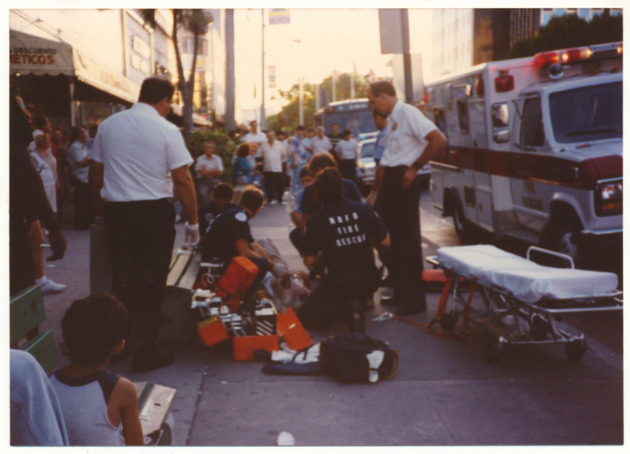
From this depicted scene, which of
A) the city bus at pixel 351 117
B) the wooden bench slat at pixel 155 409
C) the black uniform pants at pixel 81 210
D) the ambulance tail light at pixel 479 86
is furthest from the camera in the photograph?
the city bus at pixel 351 117

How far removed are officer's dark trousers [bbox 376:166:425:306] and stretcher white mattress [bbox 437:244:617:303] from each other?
110 cm

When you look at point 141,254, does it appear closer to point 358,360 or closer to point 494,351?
point 358,360

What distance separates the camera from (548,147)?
8.88 meters

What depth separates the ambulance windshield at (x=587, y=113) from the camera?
28.8ft

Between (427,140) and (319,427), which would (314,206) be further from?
(319,427)

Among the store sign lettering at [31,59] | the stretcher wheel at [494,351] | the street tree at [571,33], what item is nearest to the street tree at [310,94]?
the street tree at [571,33]

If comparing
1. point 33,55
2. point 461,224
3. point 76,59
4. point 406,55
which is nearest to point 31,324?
point 406,55

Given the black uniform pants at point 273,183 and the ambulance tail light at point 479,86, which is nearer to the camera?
the ambulance tail light at point 479,86

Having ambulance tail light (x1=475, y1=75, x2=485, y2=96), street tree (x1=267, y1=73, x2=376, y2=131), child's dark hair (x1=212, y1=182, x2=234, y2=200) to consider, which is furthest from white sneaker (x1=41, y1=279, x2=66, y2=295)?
street tree (x1=267, y1=73, x2=376, y2=131)

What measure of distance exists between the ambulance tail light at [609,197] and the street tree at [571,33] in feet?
50.4

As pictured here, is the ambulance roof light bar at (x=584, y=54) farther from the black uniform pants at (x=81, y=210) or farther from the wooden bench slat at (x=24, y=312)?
the black uniform pants at (x=81, y=210)

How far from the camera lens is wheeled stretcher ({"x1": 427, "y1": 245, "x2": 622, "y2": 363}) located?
16.9ft

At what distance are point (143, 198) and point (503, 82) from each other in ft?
20.1

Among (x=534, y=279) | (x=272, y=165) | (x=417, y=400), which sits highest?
(x=272, y=165)
